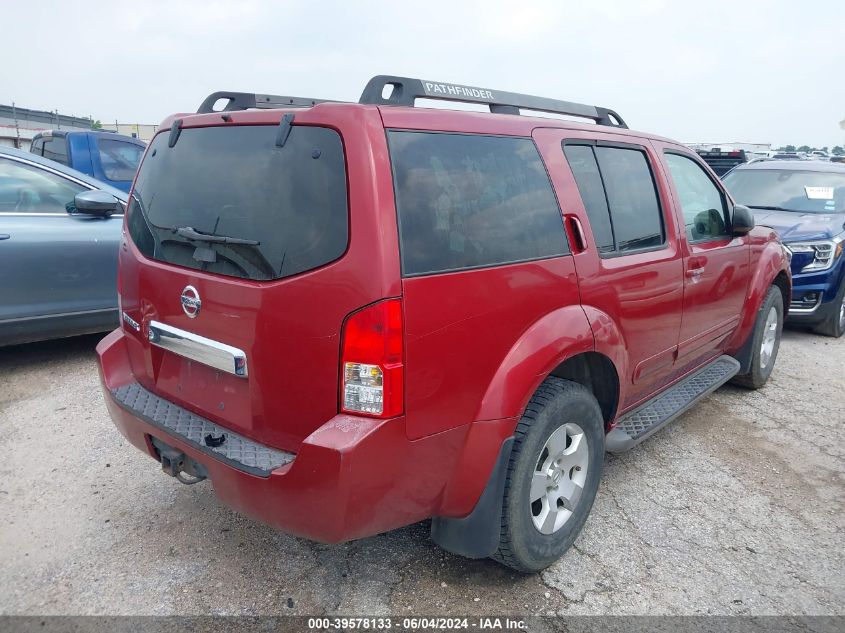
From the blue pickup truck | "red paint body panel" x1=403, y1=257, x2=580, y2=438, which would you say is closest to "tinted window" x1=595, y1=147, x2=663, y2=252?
"red paint body panel" x1=403, y1=257, x2=580, y2=438

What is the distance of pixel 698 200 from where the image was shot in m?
3.84

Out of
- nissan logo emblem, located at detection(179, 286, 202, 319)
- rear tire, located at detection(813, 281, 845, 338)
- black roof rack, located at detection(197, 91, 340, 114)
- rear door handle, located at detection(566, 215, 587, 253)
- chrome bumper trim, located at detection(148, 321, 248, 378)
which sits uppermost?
black roof rack, located at detection(197, 91, 340, 114)

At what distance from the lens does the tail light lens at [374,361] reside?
6.33 ft

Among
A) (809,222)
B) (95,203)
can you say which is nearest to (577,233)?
(95,203)

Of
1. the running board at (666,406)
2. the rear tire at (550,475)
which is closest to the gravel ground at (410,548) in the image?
the rear tire at (550,475)

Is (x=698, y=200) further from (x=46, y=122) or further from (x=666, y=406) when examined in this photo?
(x=46, y=122)

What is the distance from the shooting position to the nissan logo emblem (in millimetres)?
2295

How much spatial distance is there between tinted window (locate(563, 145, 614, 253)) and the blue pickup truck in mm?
8861

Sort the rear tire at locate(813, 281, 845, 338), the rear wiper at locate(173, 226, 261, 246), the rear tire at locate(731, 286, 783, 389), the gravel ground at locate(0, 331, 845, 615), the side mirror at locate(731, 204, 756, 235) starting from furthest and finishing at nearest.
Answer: the rear tire at locate(813, 281, 845, 338), the rear tire at locate(731, 286, 783, 389), the side mirror at locate(731, 204, 756, 235), the gravel ground at locate(0, 331, 845, 615), the rear wiper at locate(173, 226, 261, 246)

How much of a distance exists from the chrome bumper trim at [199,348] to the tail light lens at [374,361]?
44 centimetres

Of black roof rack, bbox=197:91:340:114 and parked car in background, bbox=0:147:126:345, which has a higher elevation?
black roof rack, bbox=197:91:340:114

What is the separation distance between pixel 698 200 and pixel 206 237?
116 inches

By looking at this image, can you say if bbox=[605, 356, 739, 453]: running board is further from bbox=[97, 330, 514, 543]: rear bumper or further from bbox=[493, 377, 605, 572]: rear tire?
bbox=[97, 330, 514, 543]: rear bumper

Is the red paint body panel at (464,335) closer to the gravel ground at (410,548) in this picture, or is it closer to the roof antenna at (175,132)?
the gravel ground at (410,548)
